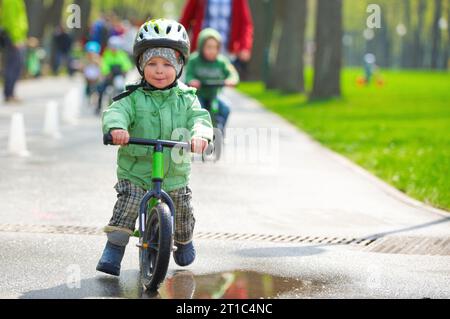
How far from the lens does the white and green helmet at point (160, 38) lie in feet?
22.5

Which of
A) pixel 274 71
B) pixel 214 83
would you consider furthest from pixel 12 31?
pixel 274 71

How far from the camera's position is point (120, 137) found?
6344 mm

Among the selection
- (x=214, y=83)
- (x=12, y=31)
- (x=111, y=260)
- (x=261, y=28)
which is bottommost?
(x=111, y=260)

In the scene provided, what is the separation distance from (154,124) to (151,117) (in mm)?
45

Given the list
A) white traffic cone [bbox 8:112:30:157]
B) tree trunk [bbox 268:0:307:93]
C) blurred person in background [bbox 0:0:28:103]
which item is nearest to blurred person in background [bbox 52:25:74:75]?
tree trunk [bbox 268:0:307:93]

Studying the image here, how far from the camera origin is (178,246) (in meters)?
7.17

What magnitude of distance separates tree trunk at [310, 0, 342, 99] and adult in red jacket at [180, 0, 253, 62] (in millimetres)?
12311

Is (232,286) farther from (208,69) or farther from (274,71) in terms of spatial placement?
(274,71)

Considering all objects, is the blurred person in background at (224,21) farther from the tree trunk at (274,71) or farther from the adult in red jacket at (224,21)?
the tree trunk at (274,71)

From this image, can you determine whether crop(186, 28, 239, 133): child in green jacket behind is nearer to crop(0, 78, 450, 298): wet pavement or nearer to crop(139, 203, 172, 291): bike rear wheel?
crop(0, 78, 450, 298): wet pavement

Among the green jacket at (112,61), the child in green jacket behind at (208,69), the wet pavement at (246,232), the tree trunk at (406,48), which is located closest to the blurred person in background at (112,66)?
the green jacket at (112,61)

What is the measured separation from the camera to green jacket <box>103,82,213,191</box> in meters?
6.90

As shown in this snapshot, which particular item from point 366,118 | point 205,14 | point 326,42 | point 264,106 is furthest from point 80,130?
point 326,42

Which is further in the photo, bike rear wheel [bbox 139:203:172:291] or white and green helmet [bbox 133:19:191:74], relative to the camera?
white and green helmet [bbox 133:19:191:74]
